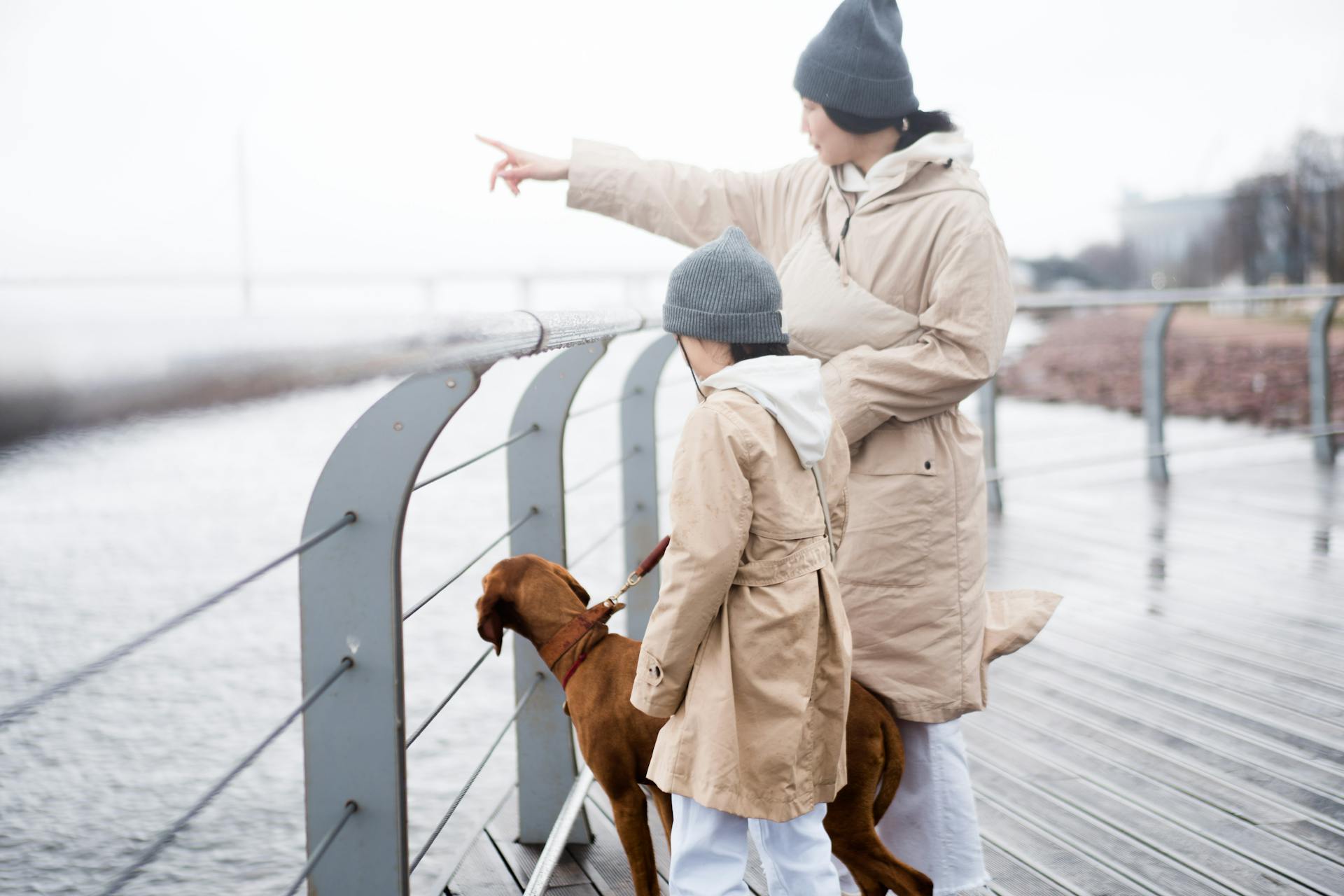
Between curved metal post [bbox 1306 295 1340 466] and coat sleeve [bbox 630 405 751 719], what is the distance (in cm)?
570

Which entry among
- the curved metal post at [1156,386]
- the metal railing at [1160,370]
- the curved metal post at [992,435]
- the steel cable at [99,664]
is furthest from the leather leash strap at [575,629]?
the curved metal post at [1156,386]

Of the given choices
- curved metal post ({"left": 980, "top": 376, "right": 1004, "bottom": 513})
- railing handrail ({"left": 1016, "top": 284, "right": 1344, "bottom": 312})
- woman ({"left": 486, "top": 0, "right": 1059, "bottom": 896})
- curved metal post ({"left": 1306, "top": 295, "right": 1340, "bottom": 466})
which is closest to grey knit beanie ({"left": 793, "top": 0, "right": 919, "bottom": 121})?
woman ({"left": 486, "top": 0, "right": 1059, "bottom": 896})

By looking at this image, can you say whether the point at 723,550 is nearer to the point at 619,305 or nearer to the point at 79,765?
the point at 619,305

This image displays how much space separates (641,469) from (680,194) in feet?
2.86

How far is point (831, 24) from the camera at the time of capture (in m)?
1.83

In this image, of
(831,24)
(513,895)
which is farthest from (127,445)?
(513,895)

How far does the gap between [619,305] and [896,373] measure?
0.57 metres

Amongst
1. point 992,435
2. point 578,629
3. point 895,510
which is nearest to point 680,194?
point 895,510

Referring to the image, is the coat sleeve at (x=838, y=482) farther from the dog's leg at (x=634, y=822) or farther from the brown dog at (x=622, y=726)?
the dog's leg at (x=634, y=822)

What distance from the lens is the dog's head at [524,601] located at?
1758 mm

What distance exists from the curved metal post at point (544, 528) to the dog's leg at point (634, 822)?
1.31ft

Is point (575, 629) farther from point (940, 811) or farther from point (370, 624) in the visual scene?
point (940, 811)

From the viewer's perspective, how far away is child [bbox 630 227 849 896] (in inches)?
57.1

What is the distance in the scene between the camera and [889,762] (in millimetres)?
1818
